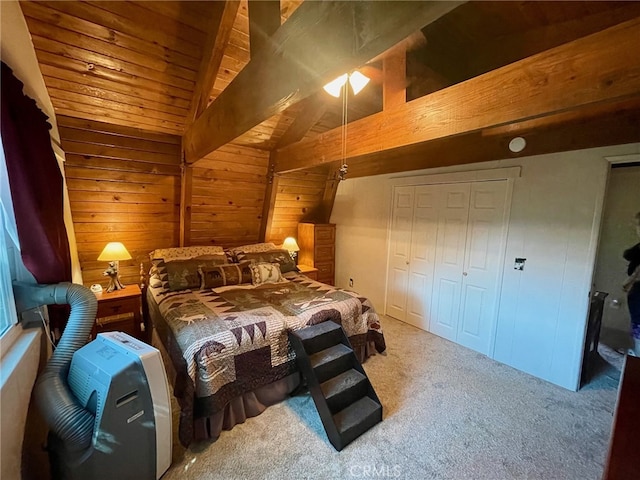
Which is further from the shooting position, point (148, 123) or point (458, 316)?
point (458, 316)

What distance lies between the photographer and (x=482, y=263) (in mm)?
2889

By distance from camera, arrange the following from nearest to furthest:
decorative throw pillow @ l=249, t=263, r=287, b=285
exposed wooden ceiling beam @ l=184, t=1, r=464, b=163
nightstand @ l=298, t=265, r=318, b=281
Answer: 1. exposed wooden ceiling beam @ l=184, t=1, r=464, b=163
2. decorative throw pillow @ l=249, t=263, r=287, b=285
3. nightstand @ l=298, t=265, r=318, b=281

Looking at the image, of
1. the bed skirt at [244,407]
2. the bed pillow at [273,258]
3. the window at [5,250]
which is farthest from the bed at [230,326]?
the window at [5,250]

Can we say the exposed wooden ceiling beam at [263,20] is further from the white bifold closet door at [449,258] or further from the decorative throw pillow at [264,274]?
the white bifold closet door at [449,258]

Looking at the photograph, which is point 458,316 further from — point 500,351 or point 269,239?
point 269,239

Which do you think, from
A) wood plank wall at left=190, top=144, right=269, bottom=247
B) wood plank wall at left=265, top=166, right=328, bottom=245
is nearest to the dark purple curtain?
wood plank wall at left=190, top=144, right=269, bottom=247

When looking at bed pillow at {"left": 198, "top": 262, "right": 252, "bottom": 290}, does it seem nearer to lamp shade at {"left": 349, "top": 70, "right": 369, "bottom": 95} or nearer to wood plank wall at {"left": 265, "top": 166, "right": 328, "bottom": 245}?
wood plank wall at {"left": 265, "top": 166, "right": 328, "bottom": 245}

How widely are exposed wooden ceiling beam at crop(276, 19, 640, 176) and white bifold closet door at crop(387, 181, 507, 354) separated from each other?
142cm

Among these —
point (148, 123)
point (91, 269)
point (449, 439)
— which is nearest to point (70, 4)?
point (148, 123)

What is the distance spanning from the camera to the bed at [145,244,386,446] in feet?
5.86

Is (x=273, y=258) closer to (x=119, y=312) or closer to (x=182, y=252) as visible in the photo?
(x=182, y=252)

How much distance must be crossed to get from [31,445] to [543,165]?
400 cm

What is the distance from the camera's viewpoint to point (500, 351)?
2.80 meters

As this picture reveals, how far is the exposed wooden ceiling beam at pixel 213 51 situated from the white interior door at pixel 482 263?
265 cm
